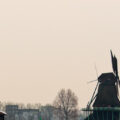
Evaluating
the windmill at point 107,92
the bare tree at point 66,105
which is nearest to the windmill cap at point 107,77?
the windmill at point 107,92

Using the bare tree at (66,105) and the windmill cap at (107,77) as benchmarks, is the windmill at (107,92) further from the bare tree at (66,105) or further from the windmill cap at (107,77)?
the bare tree at (66,105)

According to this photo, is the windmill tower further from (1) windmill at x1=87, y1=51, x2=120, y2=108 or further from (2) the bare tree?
(2) the bare tree

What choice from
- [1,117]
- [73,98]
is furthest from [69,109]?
[1,117]

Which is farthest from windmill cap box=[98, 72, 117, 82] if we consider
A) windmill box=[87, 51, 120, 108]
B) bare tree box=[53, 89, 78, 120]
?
bare tree box=[53, 89, 78, 120]

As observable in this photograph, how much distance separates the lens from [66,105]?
13525cm

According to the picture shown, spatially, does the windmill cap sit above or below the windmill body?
above

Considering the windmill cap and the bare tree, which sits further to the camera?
the bare tree

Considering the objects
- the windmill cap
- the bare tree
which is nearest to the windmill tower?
the windmill cap

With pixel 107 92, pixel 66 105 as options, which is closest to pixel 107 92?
pixel 107 92

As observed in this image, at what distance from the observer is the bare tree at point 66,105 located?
13362cm

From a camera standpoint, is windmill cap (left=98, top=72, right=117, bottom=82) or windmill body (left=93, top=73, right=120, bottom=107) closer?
windmill body (left=93, top=73, right=120, bottom=107)

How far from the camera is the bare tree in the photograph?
134m

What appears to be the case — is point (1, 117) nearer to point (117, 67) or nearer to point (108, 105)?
point (108, 105)

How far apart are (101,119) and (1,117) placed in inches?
1086
